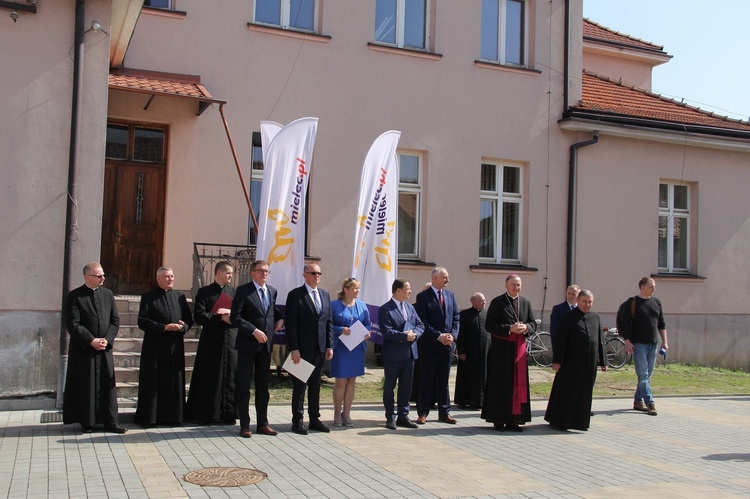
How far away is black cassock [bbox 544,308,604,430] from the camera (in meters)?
9.84

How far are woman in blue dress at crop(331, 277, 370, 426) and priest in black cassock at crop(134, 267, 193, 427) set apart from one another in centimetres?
172

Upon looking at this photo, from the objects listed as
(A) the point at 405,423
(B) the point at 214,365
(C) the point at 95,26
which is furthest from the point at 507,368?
(C) the point at 95,26

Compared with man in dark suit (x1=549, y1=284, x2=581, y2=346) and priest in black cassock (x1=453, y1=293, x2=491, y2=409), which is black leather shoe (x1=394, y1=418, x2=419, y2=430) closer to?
priest in black cassock (x1=453, y1=293, x2=491, y2=409)

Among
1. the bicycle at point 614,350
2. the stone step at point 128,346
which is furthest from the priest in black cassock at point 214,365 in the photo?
the bicycle at point 614,350

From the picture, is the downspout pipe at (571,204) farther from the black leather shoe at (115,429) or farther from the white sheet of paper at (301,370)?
the black leather shoe at (115,429)

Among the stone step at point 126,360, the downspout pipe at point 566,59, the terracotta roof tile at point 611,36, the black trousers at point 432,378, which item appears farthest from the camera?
the terracotta roof tile at point 611,36

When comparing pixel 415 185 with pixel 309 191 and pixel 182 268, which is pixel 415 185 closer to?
pixel 309 191

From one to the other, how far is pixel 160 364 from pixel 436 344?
128 inches

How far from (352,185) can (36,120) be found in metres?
6.23

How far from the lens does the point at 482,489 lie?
6770 mm

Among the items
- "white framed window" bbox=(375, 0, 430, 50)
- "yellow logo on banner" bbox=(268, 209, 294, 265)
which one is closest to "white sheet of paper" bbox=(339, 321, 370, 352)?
"yellow logo on banner" bbox=(268, 209, 294, 265)

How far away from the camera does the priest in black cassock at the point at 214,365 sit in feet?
30.6

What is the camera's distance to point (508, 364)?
9.84 metres

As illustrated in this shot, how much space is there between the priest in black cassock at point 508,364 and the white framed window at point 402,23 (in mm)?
7579
